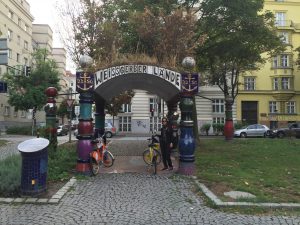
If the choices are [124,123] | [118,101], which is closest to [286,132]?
[118,101]

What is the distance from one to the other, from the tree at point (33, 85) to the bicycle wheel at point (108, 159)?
32000mm

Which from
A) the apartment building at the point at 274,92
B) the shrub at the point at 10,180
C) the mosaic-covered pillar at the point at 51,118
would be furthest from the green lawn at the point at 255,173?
the apartment building at the point at 274,92

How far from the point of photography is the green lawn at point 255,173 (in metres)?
9.43

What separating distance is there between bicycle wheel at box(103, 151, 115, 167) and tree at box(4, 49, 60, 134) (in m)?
32.0

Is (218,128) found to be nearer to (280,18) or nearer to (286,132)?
(286,132)

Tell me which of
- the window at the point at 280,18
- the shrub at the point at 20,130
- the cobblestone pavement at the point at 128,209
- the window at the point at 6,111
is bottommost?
the cobblestone pavement at the point at 128,209

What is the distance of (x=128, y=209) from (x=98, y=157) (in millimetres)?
4507

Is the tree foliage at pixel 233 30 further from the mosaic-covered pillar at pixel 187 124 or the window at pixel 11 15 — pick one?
the window at pixel 11 15

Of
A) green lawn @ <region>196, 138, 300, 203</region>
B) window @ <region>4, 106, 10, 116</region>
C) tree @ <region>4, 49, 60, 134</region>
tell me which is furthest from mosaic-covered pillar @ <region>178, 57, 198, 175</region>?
window @ <region>4, 106, 10, 116</region>

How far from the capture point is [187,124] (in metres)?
12.1

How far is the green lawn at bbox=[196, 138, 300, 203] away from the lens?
943cm

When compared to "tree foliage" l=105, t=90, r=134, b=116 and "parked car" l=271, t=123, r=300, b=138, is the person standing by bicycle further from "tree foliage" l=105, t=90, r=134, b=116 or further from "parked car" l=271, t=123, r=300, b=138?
"parked car" l=271, t=123, r=300, b=138

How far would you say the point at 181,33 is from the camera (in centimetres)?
1902

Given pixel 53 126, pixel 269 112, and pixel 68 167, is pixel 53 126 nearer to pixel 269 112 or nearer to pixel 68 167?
pixel 68 167
